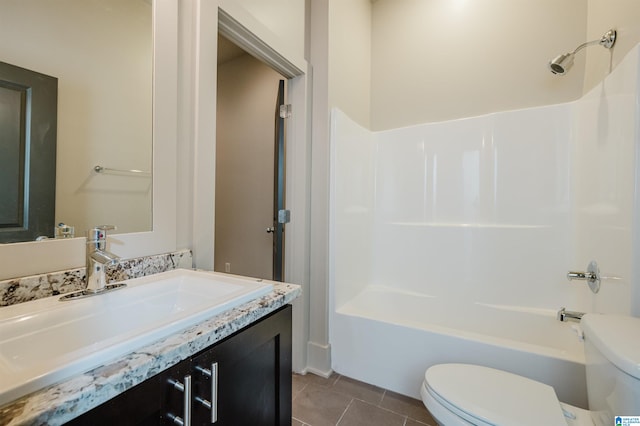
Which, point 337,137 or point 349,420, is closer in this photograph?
point 349,420

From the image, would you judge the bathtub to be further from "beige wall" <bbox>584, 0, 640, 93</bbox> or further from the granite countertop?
"beige wall" <bbox>584, 0, 640, 93</bbox>

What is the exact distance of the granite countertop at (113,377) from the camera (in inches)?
13.2

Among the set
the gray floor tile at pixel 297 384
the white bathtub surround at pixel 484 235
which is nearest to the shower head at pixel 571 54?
the white bathtub surround at pixel 484 235

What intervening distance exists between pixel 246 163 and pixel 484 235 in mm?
2148

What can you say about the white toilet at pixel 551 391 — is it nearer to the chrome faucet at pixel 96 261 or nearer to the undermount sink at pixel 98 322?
the undermount sink at pixel 98 322

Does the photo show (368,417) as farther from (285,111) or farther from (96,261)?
(285,111)

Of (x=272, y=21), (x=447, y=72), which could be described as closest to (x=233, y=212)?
(x=272, y=21)

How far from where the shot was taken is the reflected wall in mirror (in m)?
0.77

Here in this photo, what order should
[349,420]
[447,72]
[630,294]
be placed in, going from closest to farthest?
[630,294] → [349,420] → [447,72]

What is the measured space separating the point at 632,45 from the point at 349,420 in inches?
84.6

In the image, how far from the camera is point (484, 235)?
1951mm

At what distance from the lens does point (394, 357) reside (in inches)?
63.3

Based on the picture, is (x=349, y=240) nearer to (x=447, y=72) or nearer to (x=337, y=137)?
(x=337, y=137)

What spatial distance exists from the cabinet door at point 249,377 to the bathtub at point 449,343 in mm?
945
